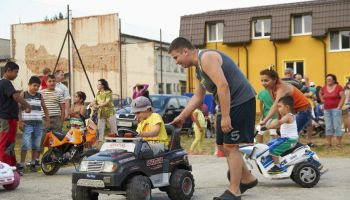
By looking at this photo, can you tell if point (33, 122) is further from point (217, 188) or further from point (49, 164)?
point (217, 188)

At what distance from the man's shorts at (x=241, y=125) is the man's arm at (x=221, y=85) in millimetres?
169

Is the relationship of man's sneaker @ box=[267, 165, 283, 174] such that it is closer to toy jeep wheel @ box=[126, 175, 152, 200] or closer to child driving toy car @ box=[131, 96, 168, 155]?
child driving toy car @ box=[131, 96, 168, 155]

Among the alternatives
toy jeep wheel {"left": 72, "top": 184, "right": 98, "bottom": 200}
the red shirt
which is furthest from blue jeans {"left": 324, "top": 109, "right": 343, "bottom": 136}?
toy jeep wheel {"left": 72, "top": 184, "right": 98, "bottom": 200}

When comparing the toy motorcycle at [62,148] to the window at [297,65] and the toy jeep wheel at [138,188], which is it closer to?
the toy jeep wheel at [138,188]

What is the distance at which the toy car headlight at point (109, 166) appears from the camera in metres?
6.39

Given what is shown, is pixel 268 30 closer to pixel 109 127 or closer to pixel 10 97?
pixel 109 127

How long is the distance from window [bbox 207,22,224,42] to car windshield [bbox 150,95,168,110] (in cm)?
2058

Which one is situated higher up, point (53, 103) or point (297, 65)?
point (297, 65)

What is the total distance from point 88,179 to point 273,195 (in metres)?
2.50

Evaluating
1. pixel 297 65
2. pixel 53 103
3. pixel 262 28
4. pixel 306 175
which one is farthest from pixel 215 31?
pixel 306 175

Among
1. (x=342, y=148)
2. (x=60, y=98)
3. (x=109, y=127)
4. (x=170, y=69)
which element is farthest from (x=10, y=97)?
(x=170, y=69)

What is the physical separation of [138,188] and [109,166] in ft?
1.37

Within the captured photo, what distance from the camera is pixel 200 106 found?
7.93m

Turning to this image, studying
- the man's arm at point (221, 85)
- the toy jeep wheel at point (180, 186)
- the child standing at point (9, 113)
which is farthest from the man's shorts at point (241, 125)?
the child standing at point (9, 113)
